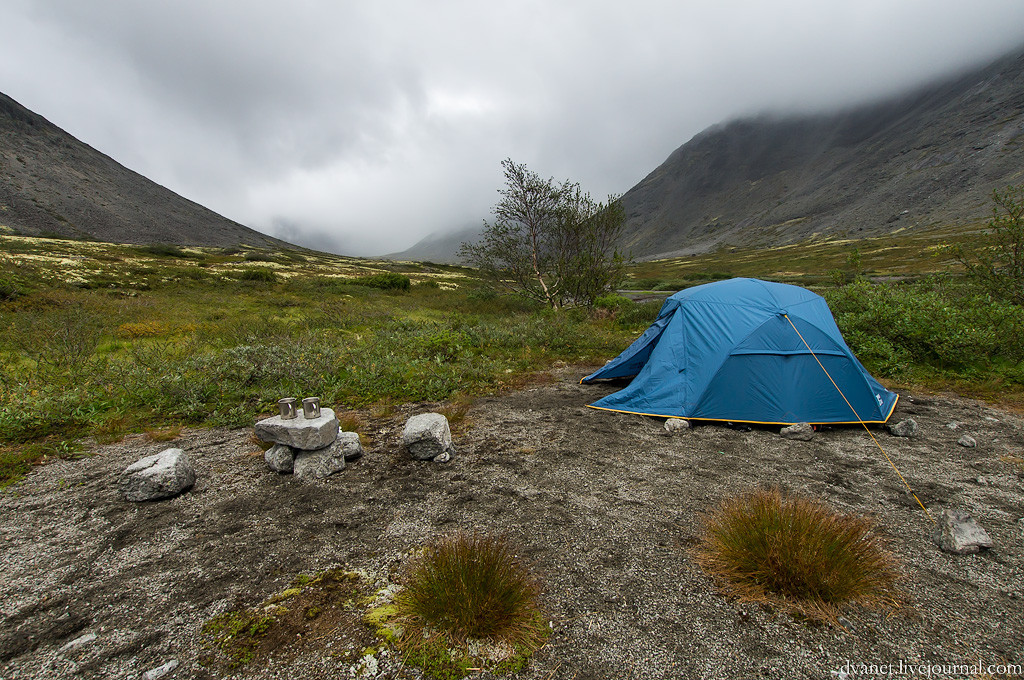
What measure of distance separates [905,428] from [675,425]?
12.5 ft

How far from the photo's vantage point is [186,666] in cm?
288

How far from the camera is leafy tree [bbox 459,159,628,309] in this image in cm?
2177

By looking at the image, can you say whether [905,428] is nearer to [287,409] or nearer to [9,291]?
[287,409]

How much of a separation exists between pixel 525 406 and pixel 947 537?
21.2ft

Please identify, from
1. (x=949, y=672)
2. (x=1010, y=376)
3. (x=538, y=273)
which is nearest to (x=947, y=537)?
(x=949, y=672)

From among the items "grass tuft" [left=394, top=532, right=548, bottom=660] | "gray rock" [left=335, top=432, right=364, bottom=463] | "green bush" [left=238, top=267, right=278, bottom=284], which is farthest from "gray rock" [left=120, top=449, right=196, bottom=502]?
"green bush" [left=238, top=267, right=278, bottom=284]

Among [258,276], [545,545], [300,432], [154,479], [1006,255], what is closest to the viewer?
[545,545]

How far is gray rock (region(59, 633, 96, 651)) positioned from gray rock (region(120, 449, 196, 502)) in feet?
7.03

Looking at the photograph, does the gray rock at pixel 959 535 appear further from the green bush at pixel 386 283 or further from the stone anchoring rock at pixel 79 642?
the green bush at pixel 386 283

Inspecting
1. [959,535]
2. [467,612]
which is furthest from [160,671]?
[959,535]

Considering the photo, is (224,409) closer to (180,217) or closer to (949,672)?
(949,672)

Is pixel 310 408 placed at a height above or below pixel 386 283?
below

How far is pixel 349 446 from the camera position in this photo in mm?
6137

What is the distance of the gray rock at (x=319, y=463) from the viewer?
5605 millimetres
